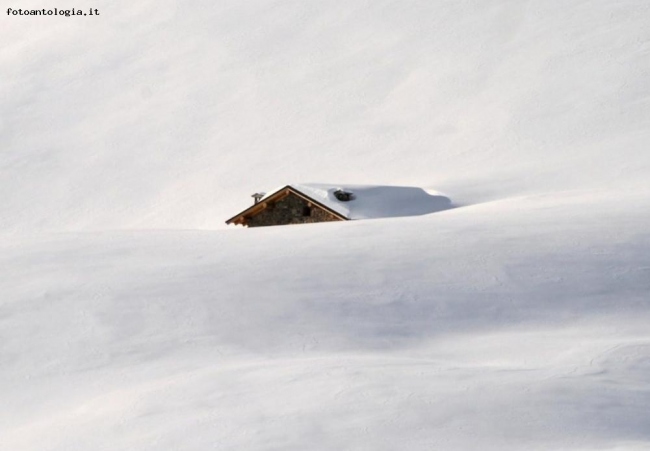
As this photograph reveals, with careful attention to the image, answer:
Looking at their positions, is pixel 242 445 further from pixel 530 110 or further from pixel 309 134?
pixel 309 134

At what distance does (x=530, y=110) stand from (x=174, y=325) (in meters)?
30.1

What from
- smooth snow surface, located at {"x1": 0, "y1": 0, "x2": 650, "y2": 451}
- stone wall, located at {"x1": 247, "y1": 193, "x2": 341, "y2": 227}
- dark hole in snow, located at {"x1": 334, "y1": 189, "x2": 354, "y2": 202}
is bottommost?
smooth snow surface, located at {"x1": 0, "y1": 0, "x2": 650, "y2": 451}

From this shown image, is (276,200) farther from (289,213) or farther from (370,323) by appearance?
(370,323)

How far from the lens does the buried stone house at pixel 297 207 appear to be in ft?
94.9

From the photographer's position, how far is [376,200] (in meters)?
30.1

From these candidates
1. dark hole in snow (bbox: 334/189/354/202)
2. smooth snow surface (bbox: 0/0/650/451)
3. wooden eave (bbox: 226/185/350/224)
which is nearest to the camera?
smooth snow surface (bbox: 0/0/650/451)

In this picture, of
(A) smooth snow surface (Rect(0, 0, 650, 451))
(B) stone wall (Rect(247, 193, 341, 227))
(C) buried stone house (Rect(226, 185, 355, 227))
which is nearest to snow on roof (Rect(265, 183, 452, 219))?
(C) buried stone house (Rect(226, 185, 355, 227))

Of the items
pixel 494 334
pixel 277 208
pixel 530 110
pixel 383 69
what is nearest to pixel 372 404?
pixel 494 334

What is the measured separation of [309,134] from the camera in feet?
159

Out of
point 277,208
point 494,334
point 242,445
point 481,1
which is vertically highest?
point 481,1

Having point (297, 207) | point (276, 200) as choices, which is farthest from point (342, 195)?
point (276, 200)

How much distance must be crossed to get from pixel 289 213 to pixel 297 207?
25 cm

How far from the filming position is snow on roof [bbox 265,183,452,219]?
29.0 meters

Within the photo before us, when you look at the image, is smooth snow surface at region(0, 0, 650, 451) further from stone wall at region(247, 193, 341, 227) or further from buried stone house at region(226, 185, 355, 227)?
stone wall at region(247, 193, 341, 227)
